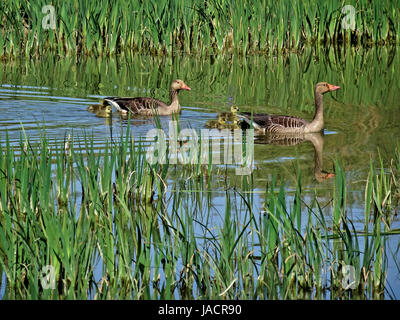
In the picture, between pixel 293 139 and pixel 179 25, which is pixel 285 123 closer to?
pixel 293 139

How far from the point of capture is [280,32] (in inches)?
740

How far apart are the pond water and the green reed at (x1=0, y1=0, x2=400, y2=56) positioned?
437mm

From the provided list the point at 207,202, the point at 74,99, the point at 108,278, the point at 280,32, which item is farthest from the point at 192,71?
the point at 108,278

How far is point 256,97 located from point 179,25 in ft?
17.6

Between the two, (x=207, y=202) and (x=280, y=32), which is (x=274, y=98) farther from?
(x=207, y=202)

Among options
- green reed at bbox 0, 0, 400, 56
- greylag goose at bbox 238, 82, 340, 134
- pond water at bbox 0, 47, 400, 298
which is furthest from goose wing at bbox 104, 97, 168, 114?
green reed at bbox 0, 0, 400, 56

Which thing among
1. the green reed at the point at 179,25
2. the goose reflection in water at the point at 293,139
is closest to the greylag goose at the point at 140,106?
the goose reflection in water at the point at 293,139

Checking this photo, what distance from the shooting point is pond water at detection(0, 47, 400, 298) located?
9531 mm

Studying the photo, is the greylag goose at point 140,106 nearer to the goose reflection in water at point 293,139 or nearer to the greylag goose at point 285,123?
the greylag goose at point 285,123

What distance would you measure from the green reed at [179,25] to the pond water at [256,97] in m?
0.44

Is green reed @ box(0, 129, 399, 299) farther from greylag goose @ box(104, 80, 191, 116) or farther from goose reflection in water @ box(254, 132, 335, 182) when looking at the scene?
greylag goose @ box(104, 80, 191, 116)

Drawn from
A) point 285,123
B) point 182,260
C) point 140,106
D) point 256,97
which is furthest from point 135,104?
point 182,260

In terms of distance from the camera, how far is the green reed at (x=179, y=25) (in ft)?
57.3
